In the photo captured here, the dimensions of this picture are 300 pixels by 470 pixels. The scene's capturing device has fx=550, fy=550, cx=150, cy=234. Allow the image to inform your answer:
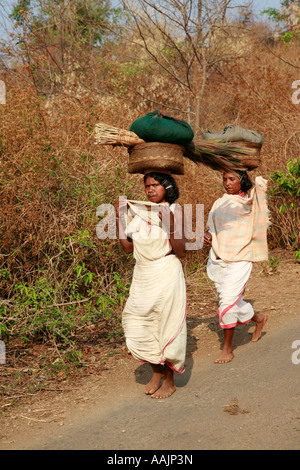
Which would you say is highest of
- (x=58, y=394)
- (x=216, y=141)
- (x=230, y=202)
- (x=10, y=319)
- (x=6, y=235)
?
(x=216, y=141)

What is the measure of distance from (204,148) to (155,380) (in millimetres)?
1926

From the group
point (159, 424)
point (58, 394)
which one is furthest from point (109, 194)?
point (159, 424)

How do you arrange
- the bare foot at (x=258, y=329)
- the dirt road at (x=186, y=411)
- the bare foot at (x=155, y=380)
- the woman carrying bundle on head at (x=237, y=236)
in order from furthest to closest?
1. the bare foot at (x=258, y=329)
2. the woman carrying bundle on head at (x=237, y=236)
3. the bare foot at (x=155, y=380)
4. the dirt road at (x=186, y=411)

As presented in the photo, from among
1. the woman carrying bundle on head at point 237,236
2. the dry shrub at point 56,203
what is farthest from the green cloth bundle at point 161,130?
the dry shrub at point 56,203

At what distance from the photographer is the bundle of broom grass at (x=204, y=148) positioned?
4188mm

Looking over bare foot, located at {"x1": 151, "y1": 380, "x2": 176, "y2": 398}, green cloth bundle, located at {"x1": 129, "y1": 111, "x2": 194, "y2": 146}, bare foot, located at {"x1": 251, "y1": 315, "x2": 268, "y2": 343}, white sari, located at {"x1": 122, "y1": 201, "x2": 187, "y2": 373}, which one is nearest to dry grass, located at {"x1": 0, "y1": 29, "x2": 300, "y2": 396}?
white sari, located at {"x1": 122, "y1": 201, "x2": 187, "y2": 373}

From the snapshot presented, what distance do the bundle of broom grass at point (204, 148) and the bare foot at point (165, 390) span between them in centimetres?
186

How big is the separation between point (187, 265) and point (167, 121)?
400 cm

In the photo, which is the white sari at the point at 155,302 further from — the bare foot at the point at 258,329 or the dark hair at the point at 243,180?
the bare foot at the point at 258,329

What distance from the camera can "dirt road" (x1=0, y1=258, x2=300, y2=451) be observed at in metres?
3.45

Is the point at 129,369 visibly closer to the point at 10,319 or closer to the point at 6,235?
the point at 10,319

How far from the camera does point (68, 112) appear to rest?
21.3ft

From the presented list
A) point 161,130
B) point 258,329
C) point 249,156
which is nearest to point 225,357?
point 258,329

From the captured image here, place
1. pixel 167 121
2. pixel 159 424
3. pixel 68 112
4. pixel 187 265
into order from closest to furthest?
pixel 159 424 < pixel 167 121 < pixel 68 112 < pixel 187 265
